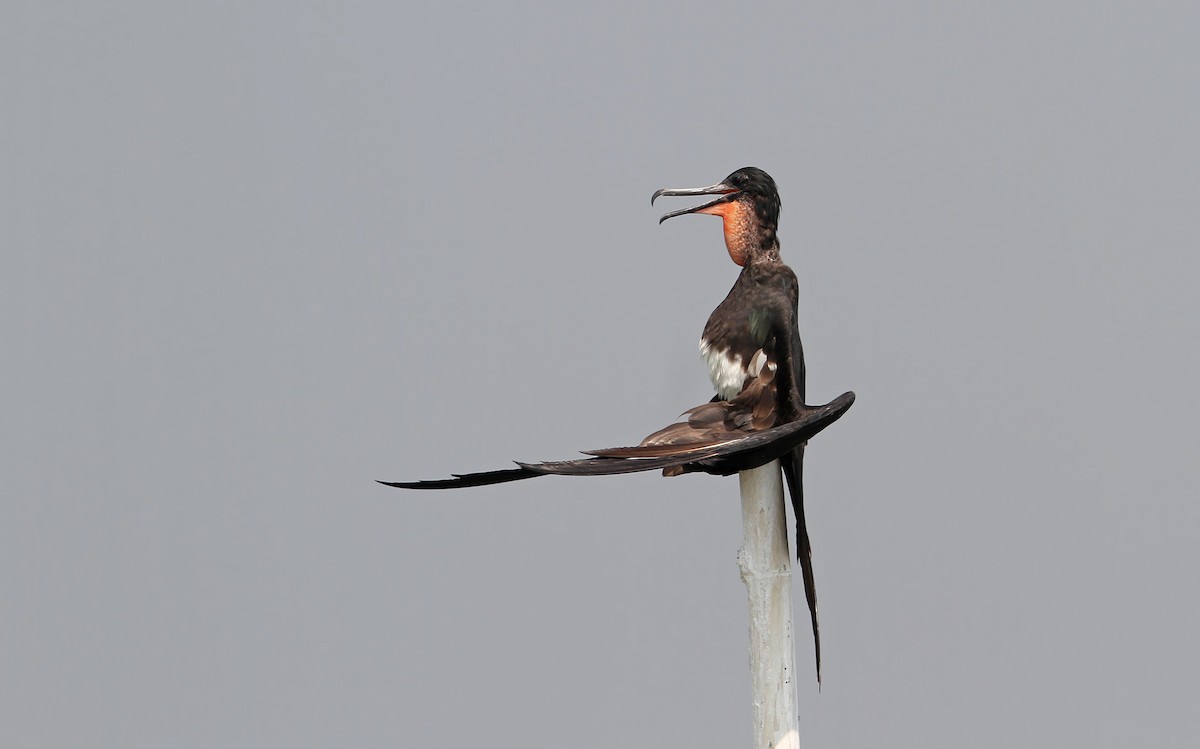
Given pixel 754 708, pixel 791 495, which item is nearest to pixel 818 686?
pixel 754 708

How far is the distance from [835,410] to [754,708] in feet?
3.36

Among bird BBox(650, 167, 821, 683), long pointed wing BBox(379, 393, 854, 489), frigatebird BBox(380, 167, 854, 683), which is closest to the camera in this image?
long pointed wing BBox(379, 393, 854, 489)

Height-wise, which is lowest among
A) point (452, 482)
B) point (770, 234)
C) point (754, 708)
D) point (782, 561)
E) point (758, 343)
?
point (754, 708)

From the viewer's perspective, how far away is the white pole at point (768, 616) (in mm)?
4414

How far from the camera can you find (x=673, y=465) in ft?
13.5

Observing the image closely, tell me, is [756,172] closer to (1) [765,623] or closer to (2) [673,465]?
(2) [673,465]

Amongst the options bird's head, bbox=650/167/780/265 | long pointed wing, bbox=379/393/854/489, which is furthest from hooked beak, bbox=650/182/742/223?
long pointed wing, bbox=379/393/854/489

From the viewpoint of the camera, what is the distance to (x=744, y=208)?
448cm

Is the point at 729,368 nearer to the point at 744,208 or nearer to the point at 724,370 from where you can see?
the point at 724,370

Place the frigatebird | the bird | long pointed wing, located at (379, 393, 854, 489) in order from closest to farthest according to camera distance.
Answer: long pointed wing, located at (379, 393, 854, 489), the frigatebird, the bird

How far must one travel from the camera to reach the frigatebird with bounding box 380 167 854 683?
4098 mm

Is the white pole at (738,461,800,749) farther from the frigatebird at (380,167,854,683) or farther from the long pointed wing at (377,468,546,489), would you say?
the long pointed wing at (377,468,546,489)

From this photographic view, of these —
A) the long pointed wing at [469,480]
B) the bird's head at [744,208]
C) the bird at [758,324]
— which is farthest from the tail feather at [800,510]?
the long pointed wing at [469,480]

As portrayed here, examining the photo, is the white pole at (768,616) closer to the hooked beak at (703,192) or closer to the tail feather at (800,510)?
the tail feather at (800,510)
